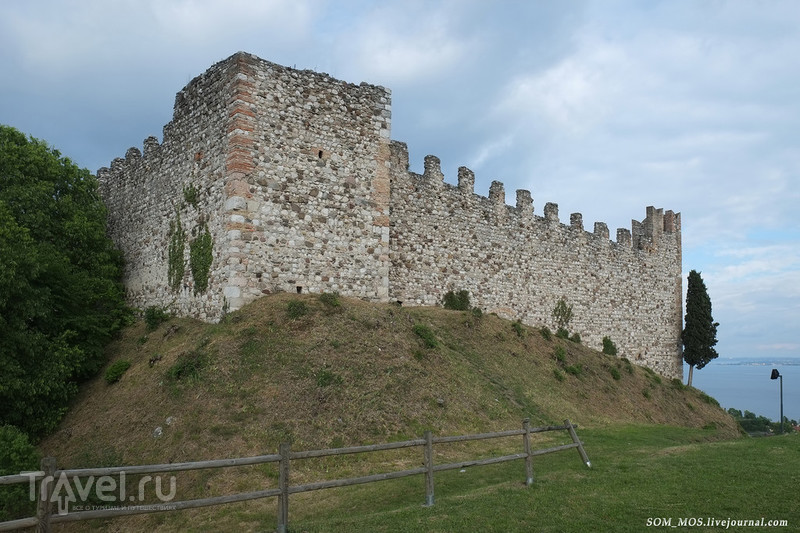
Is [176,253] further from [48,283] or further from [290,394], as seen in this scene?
[290,394]

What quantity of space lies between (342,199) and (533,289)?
43.2 ft

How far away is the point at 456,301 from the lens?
25375 mm

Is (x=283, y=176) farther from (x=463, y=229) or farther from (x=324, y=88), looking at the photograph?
(x=463, y=229)

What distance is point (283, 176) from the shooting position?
1834 cm

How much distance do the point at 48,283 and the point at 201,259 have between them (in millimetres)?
5174

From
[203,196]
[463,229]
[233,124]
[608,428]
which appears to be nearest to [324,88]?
[233,124]

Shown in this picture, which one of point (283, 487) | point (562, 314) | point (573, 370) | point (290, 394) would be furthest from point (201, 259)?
point (562, 314)

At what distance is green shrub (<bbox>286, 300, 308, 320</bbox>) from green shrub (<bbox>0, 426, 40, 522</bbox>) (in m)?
6.98

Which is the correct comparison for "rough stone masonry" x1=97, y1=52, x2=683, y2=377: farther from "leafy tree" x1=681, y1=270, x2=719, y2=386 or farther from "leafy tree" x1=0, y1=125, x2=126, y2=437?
"leafy tree" x1=681, y1=270, x2=719, y2=386

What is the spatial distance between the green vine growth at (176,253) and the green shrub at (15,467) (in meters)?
6.54

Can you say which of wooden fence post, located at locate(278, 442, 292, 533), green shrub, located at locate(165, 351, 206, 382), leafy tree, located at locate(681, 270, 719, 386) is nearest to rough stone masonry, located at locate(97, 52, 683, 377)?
green shrub, located at locate(165, 351, 206, 382)

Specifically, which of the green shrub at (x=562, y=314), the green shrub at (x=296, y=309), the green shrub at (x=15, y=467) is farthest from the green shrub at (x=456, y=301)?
the green shrub at (x=15, y=467)

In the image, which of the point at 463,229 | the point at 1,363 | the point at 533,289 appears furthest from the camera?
the point at 533,289

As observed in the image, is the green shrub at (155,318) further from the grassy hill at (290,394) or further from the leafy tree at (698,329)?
the leafy tree at (698,329)
